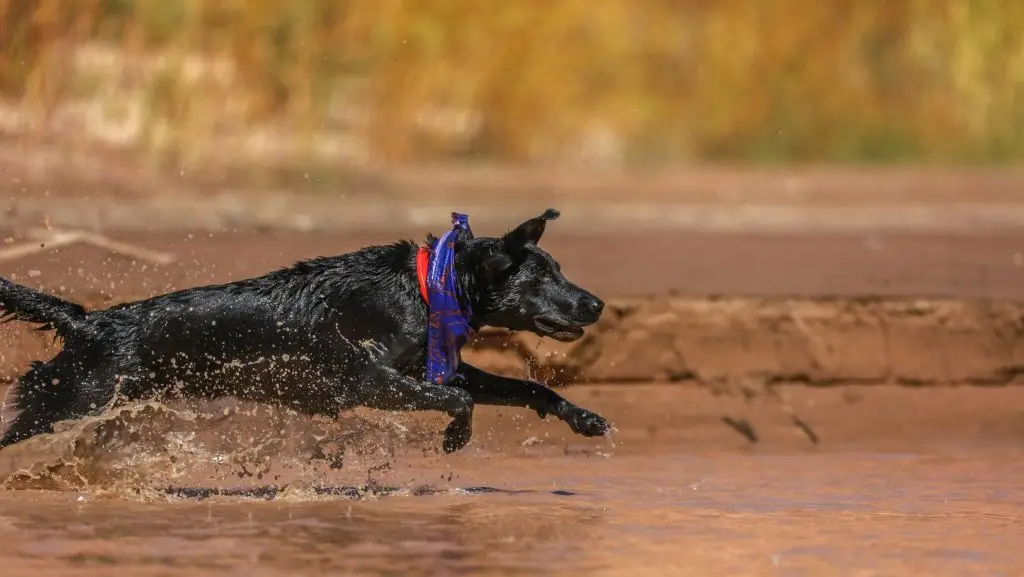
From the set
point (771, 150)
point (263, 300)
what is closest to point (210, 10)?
point (771, 150)

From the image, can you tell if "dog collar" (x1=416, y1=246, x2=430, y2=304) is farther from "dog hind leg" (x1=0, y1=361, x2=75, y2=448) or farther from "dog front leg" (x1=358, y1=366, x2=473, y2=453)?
"dog hind leg" (x1=0, y1=361, x2=75, y2=448)

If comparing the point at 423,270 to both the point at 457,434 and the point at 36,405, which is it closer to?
the point at 457,434

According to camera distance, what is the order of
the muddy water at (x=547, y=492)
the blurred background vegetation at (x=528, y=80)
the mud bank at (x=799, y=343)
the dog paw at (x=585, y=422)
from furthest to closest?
the blurred background vegetation at (x=528, y=80)
the mud bank at (x=799, y=343)
the dog paw at (x=585, y=422)
the muddy water at (x=547, y=492)

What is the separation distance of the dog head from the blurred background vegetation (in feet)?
30.5

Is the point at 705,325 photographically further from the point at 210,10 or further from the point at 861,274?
the point at 210,10

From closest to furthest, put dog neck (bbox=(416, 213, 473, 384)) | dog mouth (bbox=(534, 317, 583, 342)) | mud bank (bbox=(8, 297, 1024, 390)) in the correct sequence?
dog neck (bbox=(416, 213, 473, 384))
dog mouth (bbox=(534, 317, 583, 342))
mud bank (bbox=(8, 297, 1024, 390))

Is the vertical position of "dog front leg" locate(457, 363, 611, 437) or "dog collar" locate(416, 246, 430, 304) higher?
"dog collar" locate(416, 246, 430, 304)

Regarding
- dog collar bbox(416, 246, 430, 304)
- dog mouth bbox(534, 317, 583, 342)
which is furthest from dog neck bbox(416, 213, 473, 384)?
dog mouth bbox(534, 317, 583, 342)

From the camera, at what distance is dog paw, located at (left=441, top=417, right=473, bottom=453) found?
835 cm

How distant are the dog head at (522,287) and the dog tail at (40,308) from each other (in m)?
1.51

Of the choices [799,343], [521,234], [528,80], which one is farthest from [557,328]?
[528,80]

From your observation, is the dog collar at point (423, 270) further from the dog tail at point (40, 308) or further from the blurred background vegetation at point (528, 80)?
the blurred background vegetation at point (528, 80)

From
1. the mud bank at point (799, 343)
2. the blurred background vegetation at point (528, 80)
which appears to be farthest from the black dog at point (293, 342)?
the blurred background vegetation at point (528, 80)

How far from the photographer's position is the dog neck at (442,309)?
8.34 meters
